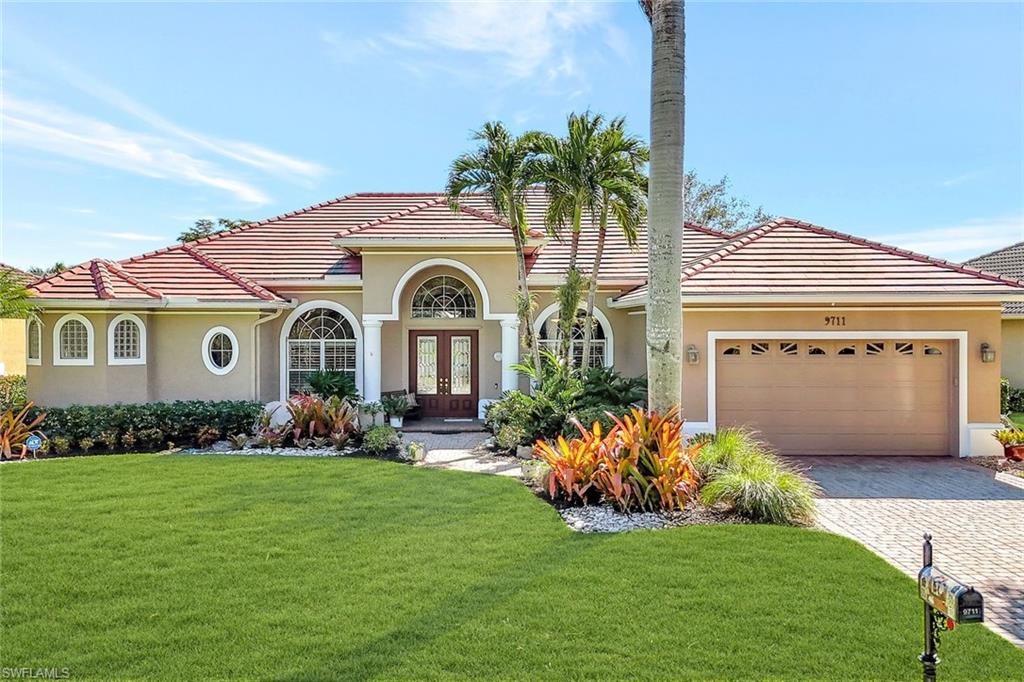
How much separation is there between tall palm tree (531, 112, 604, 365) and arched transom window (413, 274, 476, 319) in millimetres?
3955

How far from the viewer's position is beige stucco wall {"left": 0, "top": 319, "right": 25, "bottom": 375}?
80.6ft

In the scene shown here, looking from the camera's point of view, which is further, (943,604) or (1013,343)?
(1013,343)

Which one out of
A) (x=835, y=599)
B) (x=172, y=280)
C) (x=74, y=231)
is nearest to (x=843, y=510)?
(x=835, y=599)

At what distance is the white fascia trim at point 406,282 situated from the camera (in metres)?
15.1

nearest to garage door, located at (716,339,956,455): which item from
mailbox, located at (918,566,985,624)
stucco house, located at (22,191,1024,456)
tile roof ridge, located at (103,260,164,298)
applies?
stucco house, located at (22,191,1024,456)

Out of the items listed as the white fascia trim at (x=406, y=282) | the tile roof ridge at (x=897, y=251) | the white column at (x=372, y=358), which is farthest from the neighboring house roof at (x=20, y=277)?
the tile roof ridge at (x=897, y=251)

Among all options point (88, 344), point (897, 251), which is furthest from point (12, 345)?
point (897, 251)

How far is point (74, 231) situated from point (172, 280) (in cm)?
505

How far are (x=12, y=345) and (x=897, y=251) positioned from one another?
33252mm

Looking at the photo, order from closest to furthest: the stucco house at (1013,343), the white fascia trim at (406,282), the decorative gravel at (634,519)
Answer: the decorative gravel at (634,519), the white fascia trim at (406,282), the stucco house at (1013,343)

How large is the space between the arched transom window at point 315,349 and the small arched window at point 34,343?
5.52 m

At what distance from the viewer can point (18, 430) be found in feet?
40.1

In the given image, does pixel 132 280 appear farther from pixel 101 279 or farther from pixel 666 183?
pixel 666 183

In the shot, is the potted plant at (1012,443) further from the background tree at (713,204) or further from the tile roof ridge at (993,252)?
the background tree at (713,204)
